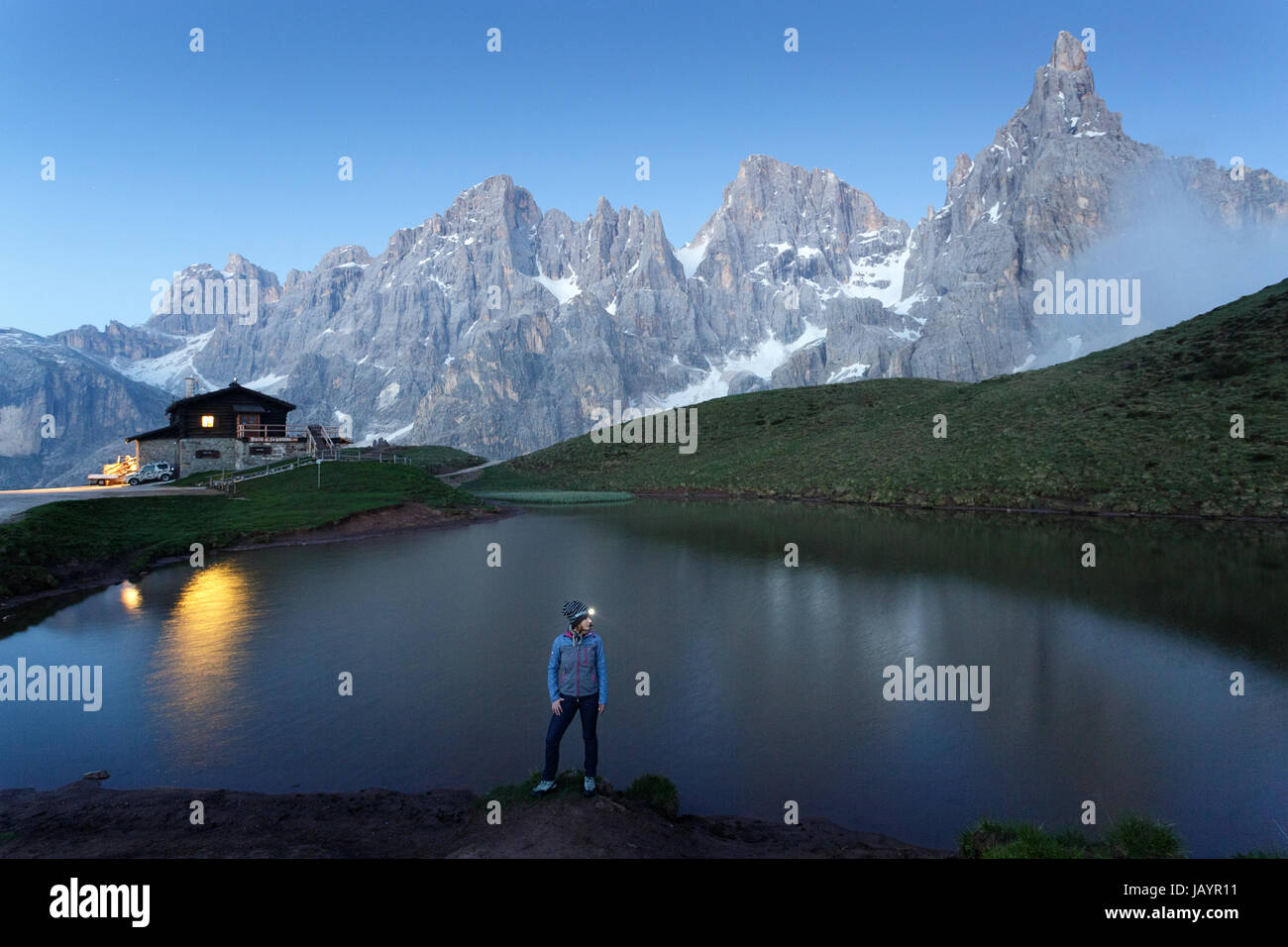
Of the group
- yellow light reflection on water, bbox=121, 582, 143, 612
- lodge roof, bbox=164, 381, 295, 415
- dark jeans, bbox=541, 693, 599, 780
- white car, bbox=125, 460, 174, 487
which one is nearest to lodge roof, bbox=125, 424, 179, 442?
lodge roof, bbox=164, 381, 295, 415

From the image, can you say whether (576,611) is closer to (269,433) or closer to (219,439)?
(219,439)

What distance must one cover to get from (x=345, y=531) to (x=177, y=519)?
1058 centimetres

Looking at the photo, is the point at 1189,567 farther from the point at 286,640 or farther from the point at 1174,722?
the point at 286,640

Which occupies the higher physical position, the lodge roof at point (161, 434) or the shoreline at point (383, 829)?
the lodge roof at point (161, 434)

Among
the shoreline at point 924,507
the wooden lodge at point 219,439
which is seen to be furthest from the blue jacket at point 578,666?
the wooden lodge at point 219,439

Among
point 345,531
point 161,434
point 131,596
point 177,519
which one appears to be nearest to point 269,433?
point 161,434

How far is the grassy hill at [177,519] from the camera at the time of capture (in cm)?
3103

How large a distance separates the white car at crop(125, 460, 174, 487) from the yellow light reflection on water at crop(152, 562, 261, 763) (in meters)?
53.8

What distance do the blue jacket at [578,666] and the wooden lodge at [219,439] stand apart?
78.5 metres

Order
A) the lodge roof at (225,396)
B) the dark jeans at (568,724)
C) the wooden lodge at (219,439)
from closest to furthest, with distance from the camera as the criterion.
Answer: the dark jeans at (568,724), the lodge roof at (225,396), the wooden lodge at (219,439)

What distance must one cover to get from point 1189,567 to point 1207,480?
30.1 metres

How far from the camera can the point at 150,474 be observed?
238ft

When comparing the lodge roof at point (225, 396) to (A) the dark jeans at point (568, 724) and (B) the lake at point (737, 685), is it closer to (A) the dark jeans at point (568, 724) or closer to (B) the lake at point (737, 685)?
(B) the lake at point (737, 685)

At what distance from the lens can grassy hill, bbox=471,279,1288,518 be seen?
56688 millimetres
